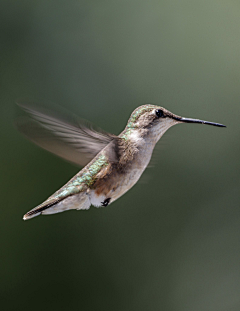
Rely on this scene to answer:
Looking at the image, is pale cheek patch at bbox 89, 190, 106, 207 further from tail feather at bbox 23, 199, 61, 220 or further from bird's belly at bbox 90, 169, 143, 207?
tail feather at bbox 23, 199, 61, 220

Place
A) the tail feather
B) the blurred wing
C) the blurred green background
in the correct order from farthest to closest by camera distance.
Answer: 1. the blurred green background
2. the tail feather
3. the blurred wing

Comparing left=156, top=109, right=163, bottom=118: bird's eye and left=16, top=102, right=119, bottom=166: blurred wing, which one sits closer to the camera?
left=16, top=102, right=119, bottom=166: blurred wing

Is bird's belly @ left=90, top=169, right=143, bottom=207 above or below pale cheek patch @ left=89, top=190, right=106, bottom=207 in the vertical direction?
above

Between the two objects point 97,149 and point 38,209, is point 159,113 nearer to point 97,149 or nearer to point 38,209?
point 97,149

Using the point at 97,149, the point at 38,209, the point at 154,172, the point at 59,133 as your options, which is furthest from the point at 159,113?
the point at 154,172

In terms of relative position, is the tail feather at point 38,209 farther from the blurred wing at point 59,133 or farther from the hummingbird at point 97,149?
the blurred wing at point 59,133

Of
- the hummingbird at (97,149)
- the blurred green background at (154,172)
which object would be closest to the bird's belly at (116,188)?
the hummingbird at (97,149)

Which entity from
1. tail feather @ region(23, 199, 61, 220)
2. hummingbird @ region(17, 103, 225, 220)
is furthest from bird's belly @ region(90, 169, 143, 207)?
tail feather @ region(23, 199, 61, 220)
